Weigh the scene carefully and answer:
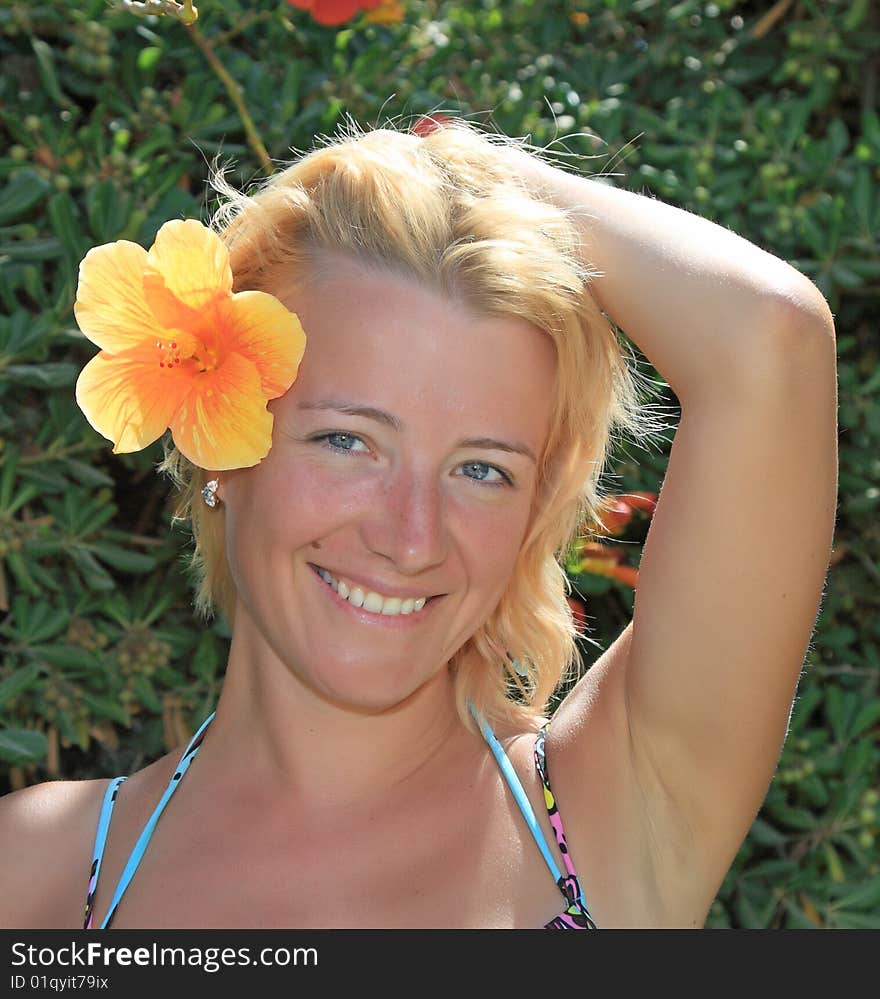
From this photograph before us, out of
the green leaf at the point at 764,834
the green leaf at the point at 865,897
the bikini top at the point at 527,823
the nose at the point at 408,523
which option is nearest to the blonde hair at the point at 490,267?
the bikini top at the point at 527,823

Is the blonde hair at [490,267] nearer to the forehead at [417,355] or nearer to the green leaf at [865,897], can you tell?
the forehead at [417,355]

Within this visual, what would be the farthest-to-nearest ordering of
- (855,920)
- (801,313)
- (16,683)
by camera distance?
(855,920)
(16,683)
(801,313)

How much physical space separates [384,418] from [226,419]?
18 cm

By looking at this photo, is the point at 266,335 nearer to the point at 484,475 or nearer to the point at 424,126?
the point at 484,475

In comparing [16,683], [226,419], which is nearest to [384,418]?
[226,419]

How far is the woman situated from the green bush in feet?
1.45

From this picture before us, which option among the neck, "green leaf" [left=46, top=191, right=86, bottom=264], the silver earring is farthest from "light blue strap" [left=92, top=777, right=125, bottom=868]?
"green leaf" [left=46, top=191, right=86, bottom=264]

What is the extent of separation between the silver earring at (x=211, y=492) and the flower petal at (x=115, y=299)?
24 cm

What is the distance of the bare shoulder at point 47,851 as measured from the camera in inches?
68.2

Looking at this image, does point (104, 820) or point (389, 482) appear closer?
point (389, 482)

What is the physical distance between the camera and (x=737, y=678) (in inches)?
60.1

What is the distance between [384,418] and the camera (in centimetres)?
154

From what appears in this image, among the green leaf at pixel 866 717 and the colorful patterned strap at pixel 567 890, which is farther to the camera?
the green leaf at pixel 866 717

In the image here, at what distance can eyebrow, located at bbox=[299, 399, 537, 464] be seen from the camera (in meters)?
1.54
